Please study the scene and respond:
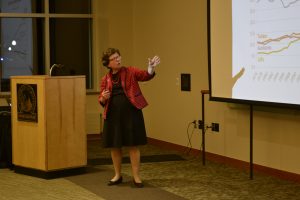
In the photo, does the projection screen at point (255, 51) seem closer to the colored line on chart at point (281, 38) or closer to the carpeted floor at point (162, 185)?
the colored line on chart at point (281, 38)

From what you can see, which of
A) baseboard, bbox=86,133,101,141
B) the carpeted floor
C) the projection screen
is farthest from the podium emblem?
baseboard, bbox=86,133,101,141

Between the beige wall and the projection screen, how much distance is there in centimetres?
35

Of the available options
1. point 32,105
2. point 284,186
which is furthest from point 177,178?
point 32,105

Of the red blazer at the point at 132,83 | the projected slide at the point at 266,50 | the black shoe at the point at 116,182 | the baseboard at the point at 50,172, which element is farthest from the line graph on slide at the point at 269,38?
the baseboard at the point at 50,172

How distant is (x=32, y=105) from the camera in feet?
20.8

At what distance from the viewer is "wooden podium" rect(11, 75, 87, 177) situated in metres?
6.22

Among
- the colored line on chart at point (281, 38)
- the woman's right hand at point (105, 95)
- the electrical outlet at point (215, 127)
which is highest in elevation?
the colored line on chart at point (281, 38)

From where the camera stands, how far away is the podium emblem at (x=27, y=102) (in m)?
6.30

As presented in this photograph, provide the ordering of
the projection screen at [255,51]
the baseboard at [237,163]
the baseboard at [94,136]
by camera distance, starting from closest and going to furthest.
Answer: the projection screen at [255,51] < the baseboard at [237,163] < the baseboard at [94,136]

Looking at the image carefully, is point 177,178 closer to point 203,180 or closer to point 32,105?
point 203,180

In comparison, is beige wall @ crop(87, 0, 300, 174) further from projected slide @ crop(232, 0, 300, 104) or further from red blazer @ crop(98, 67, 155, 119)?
red blazer @ crop(98, 67, 155, 119)

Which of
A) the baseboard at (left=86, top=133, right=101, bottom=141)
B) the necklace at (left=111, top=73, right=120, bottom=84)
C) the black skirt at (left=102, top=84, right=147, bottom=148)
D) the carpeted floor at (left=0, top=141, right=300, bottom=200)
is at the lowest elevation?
the carpeted floor at (left=0, top=141, right=300, bottom=200)

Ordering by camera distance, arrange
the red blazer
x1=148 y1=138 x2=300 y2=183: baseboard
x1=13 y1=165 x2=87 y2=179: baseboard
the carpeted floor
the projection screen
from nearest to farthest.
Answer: the carpeted floor → the projection screen → the red blazer → x1=148 y1=138 x2=300 y2=183: baseboard → x1=13 y1=165 x2=87 y2=179: baseboard

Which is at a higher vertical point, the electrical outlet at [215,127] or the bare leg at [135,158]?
the electrical outlet at [215,127]
